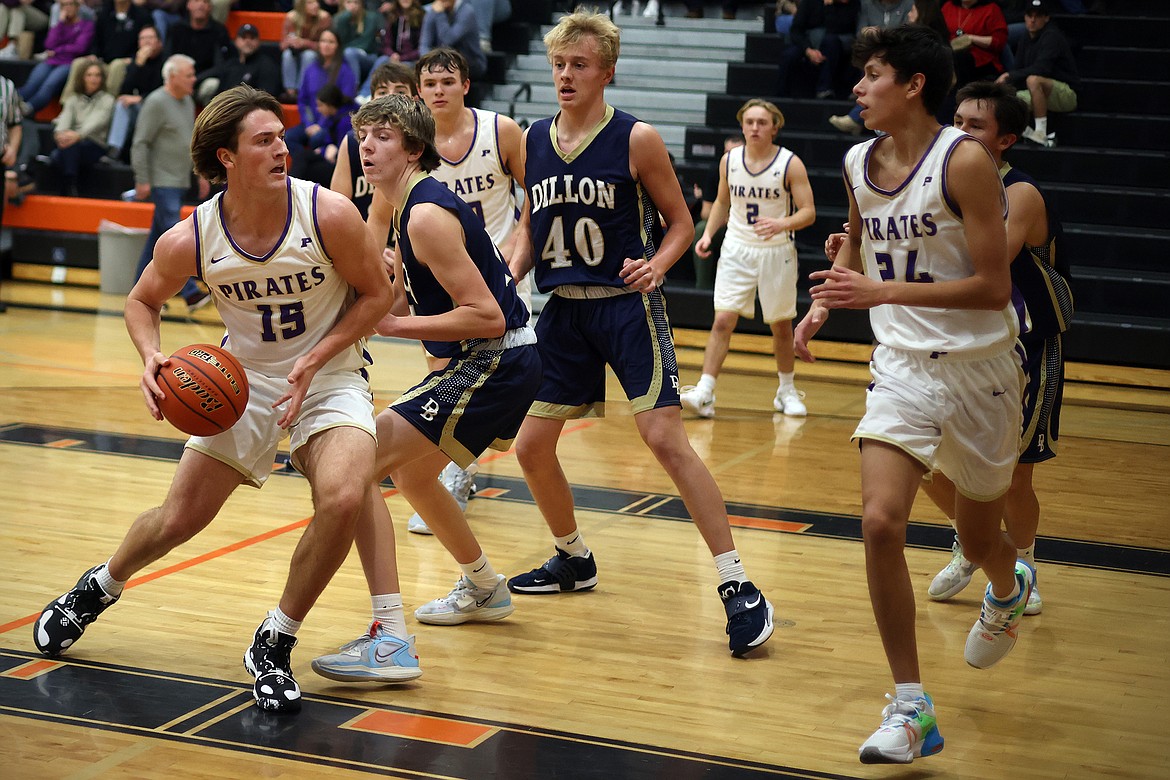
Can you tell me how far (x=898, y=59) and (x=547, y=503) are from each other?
6.54 feet

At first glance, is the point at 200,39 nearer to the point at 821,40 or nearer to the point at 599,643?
the point at 821,40

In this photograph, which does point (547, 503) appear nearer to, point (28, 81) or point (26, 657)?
point (26, 657)

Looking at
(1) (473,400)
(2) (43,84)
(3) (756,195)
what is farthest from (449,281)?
(2) (43,84)

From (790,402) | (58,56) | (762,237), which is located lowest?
(790,402)

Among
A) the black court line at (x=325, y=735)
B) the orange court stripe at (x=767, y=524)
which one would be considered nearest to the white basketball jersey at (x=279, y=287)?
the black court line at (x=325, y=735)

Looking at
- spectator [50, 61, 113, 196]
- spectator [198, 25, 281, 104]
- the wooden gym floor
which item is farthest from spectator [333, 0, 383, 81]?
the wooden gym floor

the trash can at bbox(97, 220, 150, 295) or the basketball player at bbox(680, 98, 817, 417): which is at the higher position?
the basketball player at bbox(680, 98, 817, 417)

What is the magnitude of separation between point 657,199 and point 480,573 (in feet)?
4.49

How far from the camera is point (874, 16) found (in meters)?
11.9

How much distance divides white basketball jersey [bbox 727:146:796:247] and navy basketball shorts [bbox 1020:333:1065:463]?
4.09 meters

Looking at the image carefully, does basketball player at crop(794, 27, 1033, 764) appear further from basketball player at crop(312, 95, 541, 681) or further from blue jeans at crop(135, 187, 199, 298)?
blue jeans at crop(135, 187, 199, 298)

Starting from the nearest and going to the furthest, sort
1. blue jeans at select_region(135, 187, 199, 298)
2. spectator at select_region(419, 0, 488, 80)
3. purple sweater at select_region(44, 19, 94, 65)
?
1. blue jeans at select_region(135, 187, 199, 298)
2. spectator at select_region(419, 0, 488, 80)
3. purple sweater at select_region(44, 19, 94, 65)

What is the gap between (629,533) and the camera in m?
5.42

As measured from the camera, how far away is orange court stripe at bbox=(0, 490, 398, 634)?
4.01 metres
